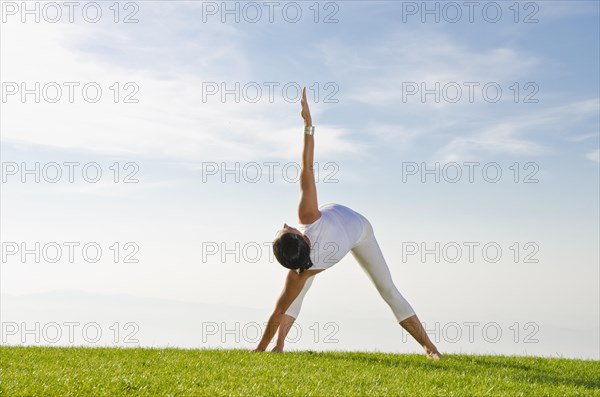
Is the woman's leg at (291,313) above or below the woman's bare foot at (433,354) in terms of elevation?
above

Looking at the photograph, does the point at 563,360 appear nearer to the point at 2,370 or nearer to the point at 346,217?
the point at 346,217

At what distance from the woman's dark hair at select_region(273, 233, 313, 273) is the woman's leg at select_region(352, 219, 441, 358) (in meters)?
1.30

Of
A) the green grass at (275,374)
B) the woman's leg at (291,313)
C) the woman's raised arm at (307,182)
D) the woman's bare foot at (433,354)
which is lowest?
the woman's bare foot at (433,354)

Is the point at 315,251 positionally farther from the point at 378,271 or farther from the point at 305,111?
the point at 305,111

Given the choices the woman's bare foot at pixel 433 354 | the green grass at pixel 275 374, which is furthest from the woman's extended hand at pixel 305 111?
the woman's bare foot at pixel 433 354

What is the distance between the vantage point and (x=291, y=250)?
964 cm

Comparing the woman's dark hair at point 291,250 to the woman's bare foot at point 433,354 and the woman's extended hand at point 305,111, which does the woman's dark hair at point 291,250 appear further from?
the woman's bare foot at point 433,354

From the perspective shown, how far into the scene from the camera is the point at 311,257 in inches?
391

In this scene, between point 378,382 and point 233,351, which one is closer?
point 378,382

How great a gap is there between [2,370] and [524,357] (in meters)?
8.03

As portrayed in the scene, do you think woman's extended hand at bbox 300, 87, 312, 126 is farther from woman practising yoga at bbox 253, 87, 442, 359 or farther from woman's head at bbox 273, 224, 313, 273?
woman's head at bbox 273, 224, 313, 273

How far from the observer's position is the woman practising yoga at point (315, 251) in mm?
9766

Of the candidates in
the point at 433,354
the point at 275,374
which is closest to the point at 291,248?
the point at 275,374

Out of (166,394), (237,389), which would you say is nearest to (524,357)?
(237,389)
